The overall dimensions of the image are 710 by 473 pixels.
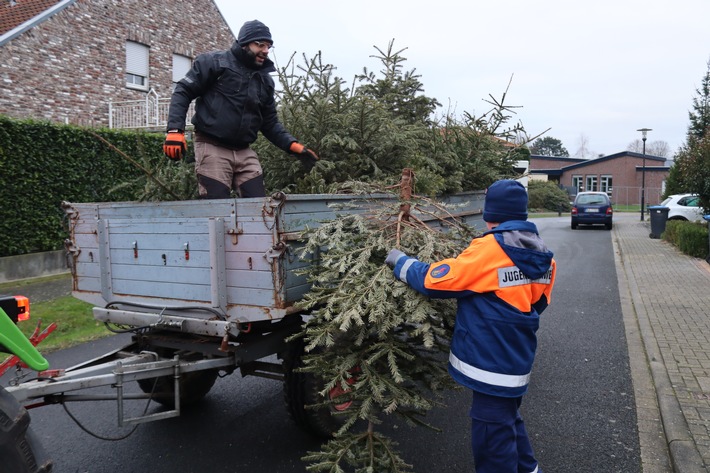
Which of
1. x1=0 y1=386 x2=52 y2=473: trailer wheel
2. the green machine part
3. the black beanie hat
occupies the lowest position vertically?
x1=0 y1=386 x2=52 y2=473: trailer wheel

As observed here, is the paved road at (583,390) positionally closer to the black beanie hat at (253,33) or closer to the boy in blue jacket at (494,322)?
the boy in blue jacket at (494,322)

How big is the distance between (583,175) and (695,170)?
41.8m

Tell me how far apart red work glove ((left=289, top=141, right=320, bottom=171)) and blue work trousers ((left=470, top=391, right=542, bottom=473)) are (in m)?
2.40

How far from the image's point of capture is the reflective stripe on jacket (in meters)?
2.64

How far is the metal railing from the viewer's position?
15.7 metres

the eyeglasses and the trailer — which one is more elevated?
the eyeglasses

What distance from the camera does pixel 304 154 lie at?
437cm

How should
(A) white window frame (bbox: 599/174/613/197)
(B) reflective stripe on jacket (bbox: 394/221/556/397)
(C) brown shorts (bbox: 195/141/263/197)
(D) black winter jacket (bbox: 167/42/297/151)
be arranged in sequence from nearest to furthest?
1. (B) reflective stripe on jacket (bbox: 394/221/556/397)
2. (D) black winter jacket (bbox: 167/42/297/151)
3. (C) brown shorts (bbox: 195/141/263/197)
4. (A) white window frame (bbox: 599/174/613/197)

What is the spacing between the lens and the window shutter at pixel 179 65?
18.4 metres

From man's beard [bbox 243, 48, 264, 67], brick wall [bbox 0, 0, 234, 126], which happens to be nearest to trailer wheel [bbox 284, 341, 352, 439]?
man's beard [bbox 243, 48, 264, 67]

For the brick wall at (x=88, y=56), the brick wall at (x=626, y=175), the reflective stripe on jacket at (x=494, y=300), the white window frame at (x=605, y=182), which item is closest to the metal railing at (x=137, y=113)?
the brick wall at (x=88, y=56)

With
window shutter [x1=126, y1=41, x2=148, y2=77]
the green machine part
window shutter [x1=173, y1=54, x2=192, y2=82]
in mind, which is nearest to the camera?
the green machine part

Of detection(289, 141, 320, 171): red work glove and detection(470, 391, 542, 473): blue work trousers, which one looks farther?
detection(289, 141, 320, 171): red work glove

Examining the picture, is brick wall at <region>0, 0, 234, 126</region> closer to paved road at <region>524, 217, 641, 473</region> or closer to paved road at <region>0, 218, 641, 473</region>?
paved road at <region>0, 218, 641, 473</region>
